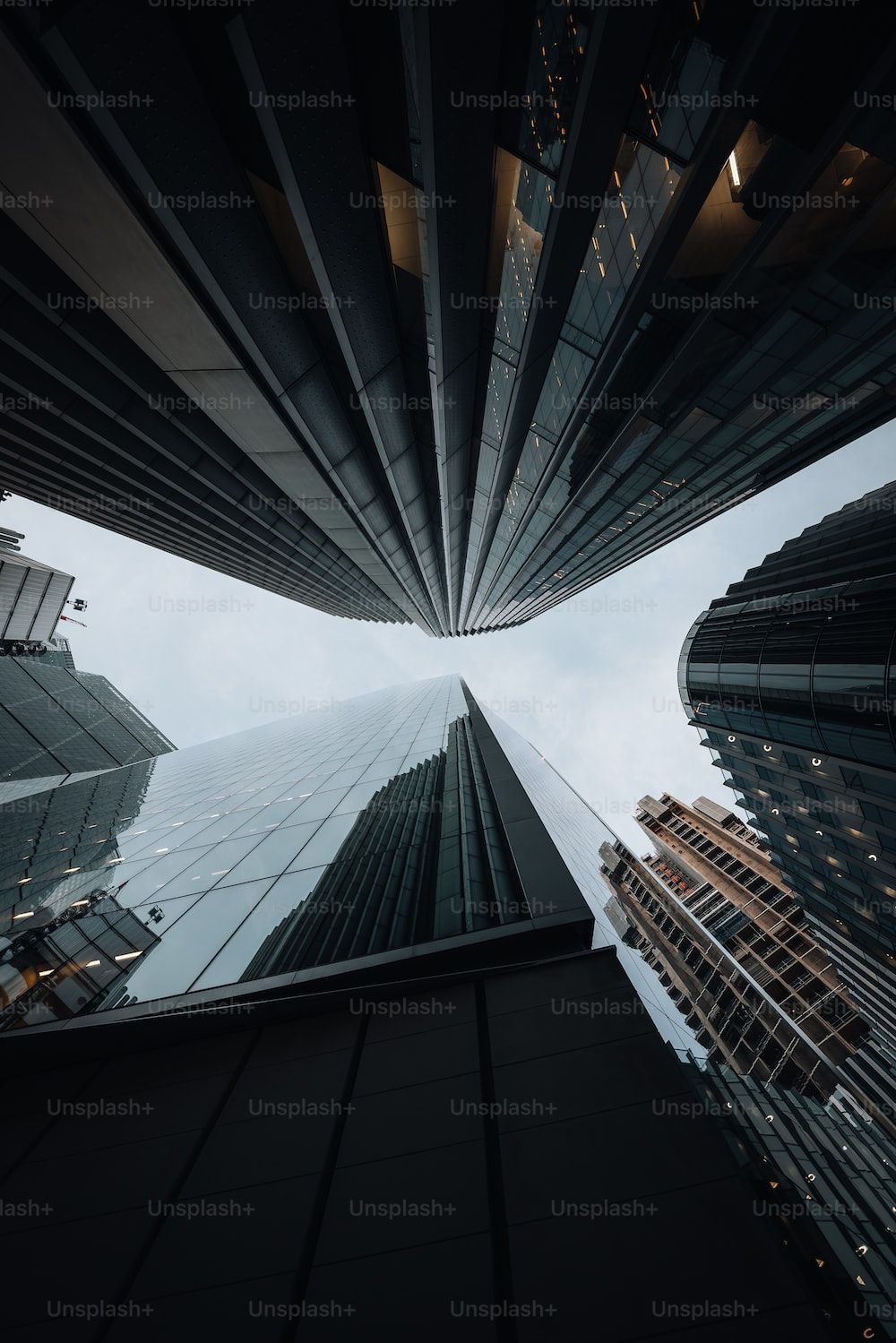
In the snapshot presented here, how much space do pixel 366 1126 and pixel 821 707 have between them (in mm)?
32570

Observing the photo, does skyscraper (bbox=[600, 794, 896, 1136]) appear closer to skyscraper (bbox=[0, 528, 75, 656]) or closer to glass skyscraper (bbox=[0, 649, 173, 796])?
glass skyscraper (bbox=[0, 649, 173, 796])

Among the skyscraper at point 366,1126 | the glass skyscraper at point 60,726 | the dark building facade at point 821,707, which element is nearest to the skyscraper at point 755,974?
the dark building facade at point 821,707

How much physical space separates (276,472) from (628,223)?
11.0 m

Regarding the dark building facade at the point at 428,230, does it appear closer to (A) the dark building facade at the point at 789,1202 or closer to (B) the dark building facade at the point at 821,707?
(A) the dark building facade at the point at 789,1202

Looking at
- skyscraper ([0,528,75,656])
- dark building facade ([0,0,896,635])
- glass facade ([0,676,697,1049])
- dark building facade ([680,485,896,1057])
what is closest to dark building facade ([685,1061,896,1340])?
glass facade ([0,676,697,1049])

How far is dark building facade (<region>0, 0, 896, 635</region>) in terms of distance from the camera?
5.42 m

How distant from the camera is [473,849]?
9.63 meters

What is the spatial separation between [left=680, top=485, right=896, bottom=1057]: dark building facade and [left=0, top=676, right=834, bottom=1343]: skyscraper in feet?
85.0

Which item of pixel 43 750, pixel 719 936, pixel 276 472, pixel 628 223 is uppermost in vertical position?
pixel 628 223

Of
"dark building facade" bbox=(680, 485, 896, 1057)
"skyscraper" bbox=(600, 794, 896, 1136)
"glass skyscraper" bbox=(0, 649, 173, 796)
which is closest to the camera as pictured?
"dark building facade" bbox=(680, 485, 896, 1057)

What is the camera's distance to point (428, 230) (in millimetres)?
7250

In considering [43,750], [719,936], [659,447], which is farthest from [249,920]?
[719,936]

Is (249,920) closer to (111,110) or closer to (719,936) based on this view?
(111,110)

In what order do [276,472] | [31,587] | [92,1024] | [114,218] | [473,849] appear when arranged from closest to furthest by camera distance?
[92,1024]
[114,218]
[473,849]
[276,472]
[31,587]
